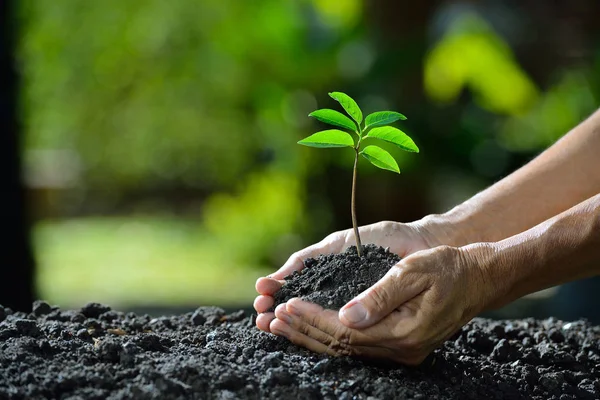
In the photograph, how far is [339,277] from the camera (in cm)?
146

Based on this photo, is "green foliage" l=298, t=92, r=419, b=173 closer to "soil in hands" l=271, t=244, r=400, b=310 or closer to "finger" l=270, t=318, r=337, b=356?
"soil in hands" l=271, t=244, r=400, b=310

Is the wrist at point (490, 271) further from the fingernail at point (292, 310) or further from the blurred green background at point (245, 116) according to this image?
the blurred green background at point (245, 116)

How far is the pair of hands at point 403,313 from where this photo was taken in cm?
130

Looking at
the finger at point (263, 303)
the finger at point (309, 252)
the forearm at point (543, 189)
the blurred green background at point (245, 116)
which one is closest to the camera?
the finger at point (263, 303)

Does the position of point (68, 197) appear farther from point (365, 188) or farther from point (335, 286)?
point (335, 286)

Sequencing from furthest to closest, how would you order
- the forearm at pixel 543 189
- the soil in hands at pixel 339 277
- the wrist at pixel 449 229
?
1. the forearm at pixel 543 189
2. the wrist at pixel 449 229
3. the soil in hands at pixel 339 277

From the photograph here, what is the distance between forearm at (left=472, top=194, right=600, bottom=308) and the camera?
141cm

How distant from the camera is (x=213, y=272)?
6.56 meters

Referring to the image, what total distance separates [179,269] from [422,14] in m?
3.30

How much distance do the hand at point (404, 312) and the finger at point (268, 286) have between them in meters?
0.12

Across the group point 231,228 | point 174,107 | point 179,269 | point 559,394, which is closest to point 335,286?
point 559,394

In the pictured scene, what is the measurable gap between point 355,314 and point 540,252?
1.35ft

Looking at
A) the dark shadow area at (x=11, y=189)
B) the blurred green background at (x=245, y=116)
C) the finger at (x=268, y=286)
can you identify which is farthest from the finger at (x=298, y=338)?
the blurred green background at (x=245, y=116)

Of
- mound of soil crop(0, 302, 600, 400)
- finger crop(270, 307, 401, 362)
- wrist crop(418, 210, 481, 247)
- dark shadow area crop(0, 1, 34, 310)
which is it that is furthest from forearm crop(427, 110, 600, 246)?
Answer: dark shadow area crop(0, 1, 34, 310)
